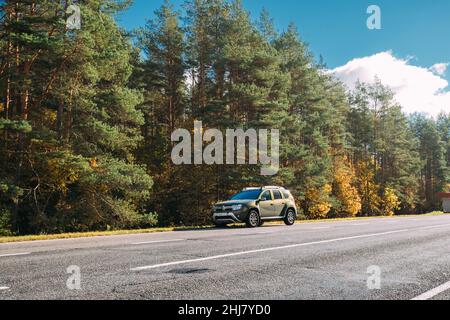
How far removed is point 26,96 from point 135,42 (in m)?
19.0

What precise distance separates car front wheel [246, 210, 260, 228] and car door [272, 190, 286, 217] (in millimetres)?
1284

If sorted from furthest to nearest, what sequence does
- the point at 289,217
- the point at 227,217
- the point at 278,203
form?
1. the point at 289,217
2. the point at 278,203
3. the point at 227,217

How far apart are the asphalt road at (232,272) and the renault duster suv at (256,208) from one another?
8.35m

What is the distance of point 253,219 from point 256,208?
502 mm

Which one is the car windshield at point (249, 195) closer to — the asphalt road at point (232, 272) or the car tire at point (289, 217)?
the car tire at point (289, 217)

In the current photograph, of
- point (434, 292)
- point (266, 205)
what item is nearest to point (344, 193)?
point (266, 205)

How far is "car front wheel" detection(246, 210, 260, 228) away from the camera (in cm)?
1916

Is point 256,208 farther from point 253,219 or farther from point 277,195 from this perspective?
point 277,195

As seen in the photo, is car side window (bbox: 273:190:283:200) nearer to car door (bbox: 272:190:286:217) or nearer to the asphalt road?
car door (bbox: 272:190:286:217)

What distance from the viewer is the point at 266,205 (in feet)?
65.9

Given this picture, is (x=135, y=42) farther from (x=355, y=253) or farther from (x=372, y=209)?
(x=372, y=209)

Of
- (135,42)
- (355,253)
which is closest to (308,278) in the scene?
(355,253)

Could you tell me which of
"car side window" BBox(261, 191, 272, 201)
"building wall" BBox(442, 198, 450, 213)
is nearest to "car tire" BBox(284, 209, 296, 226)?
"car side window" BBox(261, 191, 272, 201)
